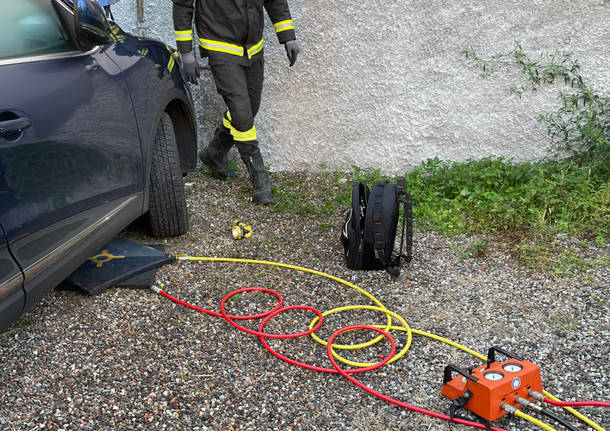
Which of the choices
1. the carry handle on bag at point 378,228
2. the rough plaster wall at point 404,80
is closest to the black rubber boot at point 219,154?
the rough plaster wall at point 404,80

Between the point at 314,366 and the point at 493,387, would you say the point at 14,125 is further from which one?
the point at 493,387

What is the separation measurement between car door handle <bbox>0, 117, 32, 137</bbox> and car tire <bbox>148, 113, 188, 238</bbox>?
1.38 meters

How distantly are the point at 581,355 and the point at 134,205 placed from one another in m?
2.32

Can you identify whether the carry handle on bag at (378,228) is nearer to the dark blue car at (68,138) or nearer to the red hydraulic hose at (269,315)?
the red hydraulic hose at (269,315)

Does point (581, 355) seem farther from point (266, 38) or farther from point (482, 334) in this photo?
point (266, 38)

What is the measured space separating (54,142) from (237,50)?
2.14 metres

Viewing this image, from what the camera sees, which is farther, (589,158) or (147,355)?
(589,158)

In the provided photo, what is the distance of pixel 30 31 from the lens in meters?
2.41

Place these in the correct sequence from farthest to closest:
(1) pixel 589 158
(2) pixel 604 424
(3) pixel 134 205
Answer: (1) pixel 589 158 → (3) pixel 134 205 → (2) pixel 604 424

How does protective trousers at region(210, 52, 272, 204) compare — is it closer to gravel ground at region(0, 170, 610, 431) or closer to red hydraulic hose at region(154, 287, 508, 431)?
gravel ground at region(0, 170, 610, 431)

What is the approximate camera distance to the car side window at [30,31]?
2264mm

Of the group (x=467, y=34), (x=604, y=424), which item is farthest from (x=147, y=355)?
(x=467, y=34)

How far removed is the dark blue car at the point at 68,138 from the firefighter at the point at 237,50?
2.02 feet

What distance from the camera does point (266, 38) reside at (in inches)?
191
